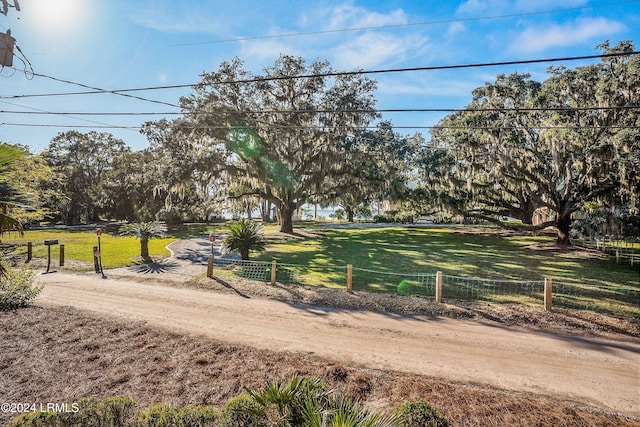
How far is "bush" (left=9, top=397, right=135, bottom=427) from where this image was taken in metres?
3.54

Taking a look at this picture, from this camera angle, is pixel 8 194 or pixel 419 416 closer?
pixel 419 416

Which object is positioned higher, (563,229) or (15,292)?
(563,229)

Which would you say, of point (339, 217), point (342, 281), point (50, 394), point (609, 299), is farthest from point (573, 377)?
point (339, 217)

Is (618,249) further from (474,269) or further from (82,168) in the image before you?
(82,168)

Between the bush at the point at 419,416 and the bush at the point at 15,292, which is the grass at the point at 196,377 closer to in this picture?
the bush at the point at 419,416

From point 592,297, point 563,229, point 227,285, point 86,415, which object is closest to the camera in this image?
point 86,415

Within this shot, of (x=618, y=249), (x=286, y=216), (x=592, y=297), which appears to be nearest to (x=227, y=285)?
(x=592, y=297)

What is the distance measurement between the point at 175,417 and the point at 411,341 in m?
4.85

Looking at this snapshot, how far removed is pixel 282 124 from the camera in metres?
22.1

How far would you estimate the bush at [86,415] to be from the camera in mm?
3543

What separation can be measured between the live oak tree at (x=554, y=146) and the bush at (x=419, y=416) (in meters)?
12.8

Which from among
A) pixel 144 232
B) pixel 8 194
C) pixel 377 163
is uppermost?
pixel 377 163

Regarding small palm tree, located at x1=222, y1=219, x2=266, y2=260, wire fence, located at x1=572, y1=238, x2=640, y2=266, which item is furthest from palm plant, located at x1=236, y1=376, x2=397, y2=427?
wire fence, located at x1=572, y1=238, x2=640, y2=266

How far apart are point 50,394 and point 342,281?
8.73 metres
